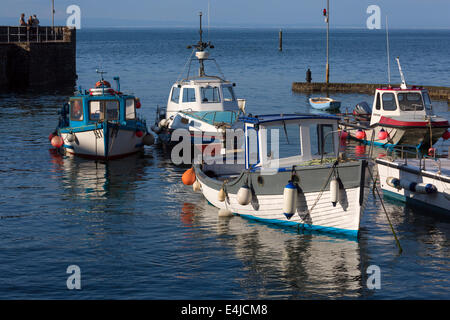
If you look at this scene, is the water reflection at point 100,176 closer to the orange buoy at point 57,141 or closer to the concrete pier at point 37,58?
the orange buoy at point 57,141

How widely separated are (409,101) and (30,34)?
142 feet

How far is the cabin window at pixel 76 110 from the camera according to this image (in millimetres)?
28625

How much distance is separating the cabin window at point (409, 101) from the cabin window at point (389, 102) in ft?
0.93

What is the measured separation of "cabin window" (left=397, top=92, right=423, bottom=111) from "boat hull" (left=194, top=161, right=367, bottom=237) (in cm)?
1293

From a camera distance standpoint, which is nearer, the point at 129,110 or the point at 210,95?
the point at 129,110

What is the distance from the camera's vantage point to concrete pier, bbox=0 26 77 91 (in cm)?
5903

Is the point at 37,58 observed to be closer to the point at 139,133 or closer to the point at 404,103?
the point at 139,133

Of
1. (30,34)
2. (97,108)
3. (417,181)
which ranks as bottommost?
(417,181)

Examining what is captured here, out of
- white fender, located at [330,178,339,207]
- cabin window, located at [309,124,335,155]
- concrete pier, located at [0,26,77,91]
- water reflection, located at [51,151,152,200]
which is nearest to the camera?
white fender, located at [330,178,339,207]

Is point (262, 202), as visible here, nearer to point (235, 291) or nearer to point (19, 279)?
point (235, 291)

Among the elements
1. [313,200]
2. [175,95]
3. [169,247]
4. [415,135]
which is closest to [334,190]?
[313,200]

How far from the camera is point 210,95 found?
3080cm

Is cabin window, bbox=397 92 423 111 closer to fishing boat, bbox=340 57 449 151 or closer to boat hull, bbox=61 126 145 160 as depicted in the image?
fishing boat, bbox=340 57 449 151

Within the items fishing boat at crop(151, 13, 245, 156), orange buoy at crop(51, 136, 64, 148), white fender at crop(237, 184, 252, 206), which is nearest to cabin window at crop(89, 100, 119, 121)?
orange buoy at crop(51, 136, 64, 148)
